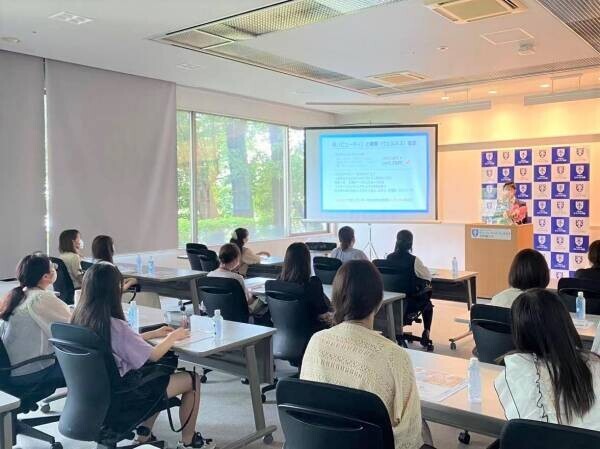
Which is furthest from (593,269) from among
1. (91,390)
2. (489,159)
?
(489,159)

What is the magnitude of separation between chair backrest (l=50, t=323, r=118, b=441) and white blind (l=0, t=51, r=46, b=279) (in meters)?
4.31

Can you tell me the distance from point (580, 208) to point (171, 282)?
645 centimetres

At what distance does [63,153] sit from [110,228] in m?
1.15

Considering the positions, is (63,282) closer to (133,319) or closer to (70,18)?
(133,319)

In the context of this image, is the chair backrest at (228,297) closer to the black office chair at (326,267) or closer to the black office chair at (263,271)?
the black office chair at (326,267)

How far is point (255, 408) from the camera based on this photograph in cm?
348

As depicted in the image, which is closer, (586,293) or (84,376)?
(84,376)

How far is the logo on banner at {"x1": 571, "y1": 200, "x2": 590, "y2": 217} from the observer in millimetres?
8633

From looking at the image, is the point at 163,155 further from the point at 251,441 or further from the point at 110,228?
the point at 251,441

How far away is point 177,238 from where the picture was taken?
8.38 m

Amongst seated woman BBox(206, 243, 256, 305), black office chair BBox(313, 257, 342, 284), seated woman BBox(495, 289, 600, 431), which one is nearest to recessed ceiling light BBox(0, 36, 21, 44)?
seated woman BBox(206, 243, 256, 305)

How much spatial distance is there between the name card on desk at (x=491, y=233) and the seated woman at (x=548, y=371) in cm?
605

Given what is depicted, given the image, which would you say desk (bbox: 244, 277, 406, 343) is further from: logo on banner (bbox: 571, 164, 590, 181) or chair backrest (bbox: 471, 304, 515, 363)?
logo on banner (bbox: 571, 164, 590, 181)

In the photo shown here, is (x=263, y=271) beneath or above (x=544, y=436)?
beneath
